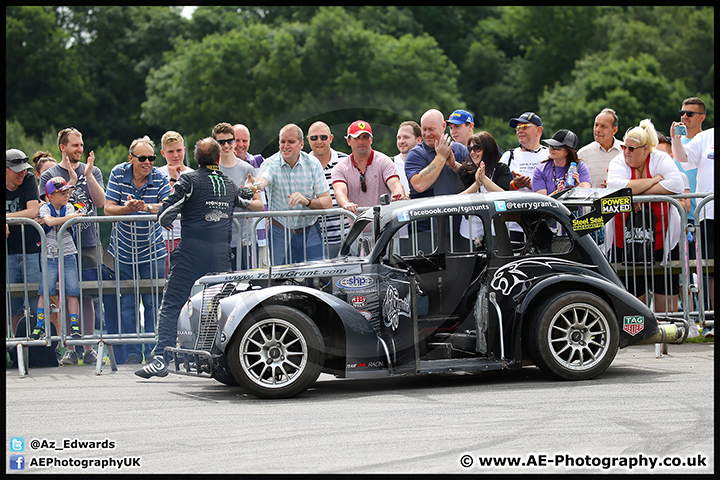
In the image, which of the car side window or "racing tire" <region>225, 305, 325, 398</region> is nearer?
"racing tire" <region>225, 305, 325, 398</region>

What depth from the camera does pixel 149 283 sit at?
10.5 meters

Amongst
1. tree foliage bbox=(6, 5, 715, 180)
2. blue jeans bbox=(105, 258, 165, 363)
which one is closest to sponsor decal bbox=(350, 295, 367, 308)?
blue jeans bbox=(105, 258, 165, 363)

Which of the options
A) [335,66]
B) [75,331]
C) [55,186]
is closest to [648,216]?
[75,331]

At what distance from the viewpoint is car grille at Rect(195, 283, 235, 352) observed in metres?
8.24

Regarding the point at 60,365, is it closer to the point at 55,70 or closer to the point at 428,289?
the point at 428,289

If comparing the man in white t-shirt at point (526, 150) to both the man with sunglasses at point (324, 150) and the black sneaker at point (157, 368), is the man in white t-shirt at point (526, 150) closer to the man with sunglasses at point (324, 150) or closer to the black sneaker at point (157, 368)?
the man with sunglasses at point (324, 150)

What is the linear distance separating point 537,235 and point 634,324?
116 cm

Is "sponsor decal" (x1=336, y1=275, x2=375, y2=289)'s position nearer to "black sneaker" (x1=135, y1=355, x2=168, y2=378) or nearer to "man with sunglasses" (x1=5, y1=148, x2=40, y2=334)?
"black sneaker" (x1=135, y1=355, x2=168, y2=378)

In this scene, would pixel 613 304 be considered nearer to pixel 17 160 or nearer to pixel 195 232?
pixel 195 232

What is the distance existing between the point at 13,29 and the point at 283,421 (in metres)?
68.6

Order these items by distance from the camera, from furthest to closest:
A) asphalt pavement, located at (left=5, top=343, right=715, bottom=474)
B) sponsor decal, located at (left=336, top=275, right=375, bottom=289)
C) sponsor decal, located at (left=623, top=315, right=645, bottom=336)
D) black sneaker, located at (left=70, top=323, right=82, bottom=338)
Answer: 1. black sneaker, located at (left=70, top=323, right=82, bottom=338)
2. sponsor decal, located at (left=623, top=315, right=645, bottom=336)
3. sponsor decal, located at (left=336, top=275, right=375, bottom=289)
4. asphalt pavement, located at (left=5, top=343, right=715, bottom=474)

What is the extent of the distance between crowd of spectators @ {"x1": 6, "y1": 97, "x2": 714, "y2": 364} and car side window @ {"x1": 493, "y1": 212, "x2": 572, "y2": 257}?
5.05 ft
